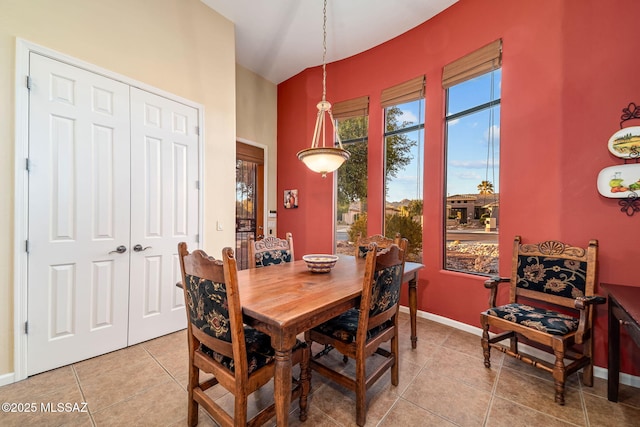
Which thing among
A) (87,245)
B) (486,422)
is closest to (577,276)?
(486,422)

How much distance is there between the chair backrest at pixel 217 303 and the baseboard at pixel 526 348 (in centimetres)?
258

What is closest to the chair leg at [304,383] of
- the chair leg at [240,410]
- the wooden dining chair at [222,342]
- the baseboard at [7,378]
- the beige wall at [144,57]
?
the wooden dining chair at [222,342]

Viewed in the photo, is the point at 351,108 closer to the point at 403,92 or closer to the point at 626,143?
the point at 403,92

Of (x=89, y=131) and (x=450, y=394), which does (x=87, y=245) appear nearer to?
(x=89, y=131)

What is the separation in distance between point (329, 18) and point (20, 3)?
2.82 meters

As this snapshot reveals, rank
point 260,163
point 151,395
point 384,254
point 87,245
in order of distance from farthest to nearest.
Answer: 1. point 260,163
2. point 87,245
3. point 151,395
4. point 384,254

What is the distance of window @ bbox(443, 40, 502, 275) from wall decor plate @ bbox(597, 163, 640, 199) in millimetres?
787

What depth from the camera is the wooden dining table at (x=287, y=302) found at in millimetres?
1226

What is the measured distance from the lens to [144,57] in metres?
2.59

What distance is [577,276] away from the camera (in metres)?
2.04

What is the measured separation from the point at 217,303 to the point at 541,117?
9.89ft

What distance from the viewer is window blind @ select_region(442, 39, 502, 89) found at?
103 inches

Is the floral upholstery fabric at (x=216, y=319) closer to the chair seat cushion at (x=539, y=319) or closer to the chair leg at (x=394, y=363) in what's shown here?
the chair leg at (x=394, y=363)

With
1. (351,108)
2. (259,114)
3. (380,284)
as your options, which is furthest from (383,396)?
(259,114)
